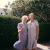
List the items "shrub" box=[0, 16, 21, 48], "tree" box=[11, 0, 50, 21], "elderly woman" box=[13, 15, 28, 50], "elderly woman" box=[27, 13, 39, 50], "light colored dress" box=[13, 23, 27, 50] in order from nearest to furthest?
"elderly woman" box=[13, 15, 28, 50], "light colored dress" box=[13, 23, 27, 50], "elderly woman" box=[27, 13, 39, 50], "shrub" box=[0, 16, 21, 48], "tree" box=[11, 0, 50, 21]

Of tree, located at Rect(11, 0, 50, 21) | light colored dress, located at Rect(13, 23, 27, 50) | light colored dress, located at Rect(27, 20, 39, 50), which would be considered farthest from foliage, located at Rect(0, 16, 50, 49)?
tree, located at Rect(11, 0, 50, 21)

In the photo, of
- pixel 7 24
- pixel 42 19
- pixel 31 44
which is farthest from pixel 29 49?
pixel 42 19

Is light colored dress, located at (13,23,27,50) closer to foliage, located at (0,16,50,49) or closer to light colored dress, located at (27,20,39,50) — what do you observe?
light colored dress, located at (27,20,39,50)

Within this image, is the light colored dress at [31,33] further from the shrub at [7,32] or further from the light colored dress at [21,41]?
the shrub at [7,32]

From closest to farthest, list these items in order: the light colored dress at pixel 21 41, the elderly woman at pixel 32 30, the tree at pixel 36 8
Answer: the light colored dress at pixel 21 41
the elderly woman at pixel 32 30
the tree at pixel 36 8

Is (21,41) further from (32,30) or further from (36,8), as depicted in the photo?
(36,8)

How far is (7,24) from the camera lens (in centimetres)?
1339

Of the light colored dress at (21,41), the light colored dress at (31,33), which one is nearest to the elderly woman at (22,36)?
the light colored dress at (21,41)

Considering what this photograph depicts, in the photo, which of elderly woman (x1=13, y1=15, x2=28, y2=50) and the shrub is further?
the shrub

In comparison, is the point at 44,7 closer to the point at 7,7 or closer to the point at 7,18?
the point at 7,7

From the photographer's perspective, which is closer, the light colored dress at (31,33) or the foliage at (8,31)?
the light colored dress at (31,33)

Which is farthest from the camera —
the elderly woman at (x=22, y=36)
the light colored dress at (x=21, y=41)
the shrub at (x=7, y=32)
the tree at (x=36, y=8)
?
the tree at (x=36, y=8)

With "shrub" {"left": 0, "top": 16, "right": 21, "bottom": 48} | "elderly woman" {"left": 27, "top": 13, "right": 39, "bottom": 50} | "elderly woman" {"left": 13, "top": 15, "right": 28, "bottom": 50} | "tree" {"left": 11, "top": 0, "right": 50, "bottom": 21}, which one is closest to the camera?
"elderly woman" {"left": 13, "top": 15, "right": 28, "bottom": 50}

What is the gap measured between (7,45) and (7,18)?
1.72 metres
